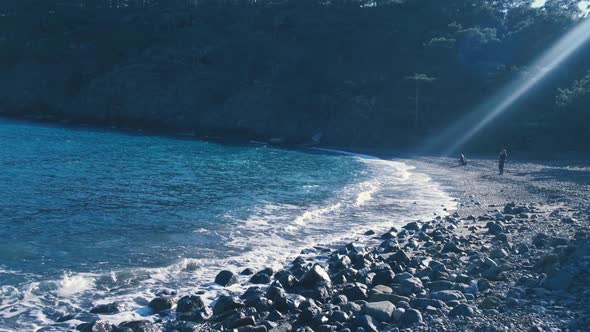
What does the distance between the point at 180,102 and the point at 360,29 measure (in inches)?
1067

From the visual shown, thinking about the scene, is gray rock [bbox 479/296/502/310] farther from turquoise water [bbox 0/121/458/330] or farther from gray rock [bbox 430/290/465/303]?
turquoise water [bbox 0/121/458/330]

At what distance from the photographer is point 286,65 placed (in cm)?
7038

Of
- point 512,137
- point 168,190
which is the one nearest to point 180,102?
point 512,137

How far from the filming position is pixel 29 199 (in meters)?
19.0

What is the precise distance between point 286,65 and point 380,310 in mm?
64161

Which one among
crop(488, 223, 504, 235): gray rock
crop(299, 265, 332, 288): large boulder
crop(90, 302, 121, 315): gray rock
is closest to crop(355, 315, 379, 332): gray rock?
crop(299, 265, 332, 288): large boulder

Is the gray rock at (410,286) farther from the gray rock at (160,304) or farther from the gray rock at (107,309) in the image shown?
the gray rock at (107,309)

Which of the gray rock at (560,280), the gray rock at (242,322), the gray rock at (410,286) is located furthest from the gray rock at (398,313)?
the gray rock at (560,280)

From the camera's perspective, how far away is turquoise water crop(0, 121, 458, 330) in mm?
10695

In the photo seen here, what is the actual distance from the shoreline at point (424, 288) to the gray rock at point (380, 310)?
2 centimetres

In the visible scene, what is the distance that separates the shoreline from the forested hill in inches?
1379

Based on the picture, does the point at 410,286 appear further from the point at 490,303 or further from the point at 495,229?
the point at 495,229

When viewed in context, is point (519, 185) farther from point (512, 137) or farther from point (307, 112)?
point (307, 112)

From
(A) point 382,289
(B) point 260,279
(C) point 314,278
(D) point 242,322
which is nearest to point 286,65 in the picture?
(B) point 260,279
